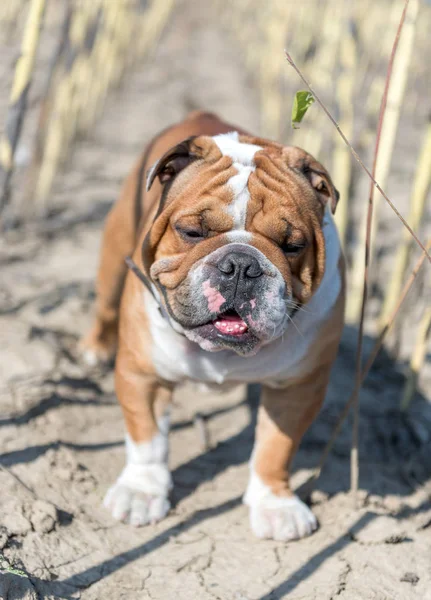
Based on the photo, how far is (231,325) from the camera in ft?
6.97

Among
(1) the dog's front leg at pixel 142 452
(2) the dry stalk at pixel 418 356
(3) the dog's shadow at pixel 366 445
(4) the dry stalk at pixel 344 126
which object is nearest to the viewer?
(1) the dog's front leg at pixel 142 452

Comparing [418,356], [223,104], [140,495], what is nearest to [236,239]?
[140,495]

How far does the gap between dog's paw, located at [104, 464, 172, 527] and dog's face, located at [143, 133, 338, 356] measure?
653 mm

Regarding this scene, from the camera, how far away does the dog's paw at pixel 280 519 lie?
251cm

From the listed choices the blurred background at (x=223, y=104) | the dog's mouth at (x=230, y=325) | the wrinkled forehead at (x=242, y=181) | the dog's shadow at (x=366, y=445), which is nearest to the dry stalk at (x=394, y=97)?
the blurred background at (x=223, y=104)

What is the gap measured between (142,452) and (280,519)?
506 millimetres

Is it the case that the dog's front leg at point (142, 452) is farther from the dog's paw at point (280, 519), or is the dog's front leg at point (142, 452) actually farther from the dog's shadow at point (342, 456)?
the dog's paw at point (280, 519)

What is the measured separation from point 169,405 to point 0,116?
14.5ft

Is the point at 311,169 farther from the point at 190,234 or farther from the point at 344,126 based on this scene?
the point at 344,126

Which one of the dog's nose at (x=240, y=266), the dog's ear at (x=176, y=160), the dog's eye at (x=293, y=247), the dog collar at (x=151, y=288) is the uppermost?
the dog's ear at (x=176, y=160)

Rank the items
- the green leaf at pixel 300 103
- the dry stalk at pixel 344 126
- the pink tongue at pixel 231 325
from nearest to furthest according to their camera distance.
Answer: the green leaf at pixel 300 103, the pink tongue at pixel 231 325, the dry stalk at pixel 344 126

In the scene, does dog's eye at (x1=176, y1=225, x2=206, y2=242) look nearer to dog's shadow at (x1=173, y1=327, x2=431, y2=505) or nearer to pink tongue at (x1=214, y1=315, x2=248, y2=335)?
pink tongue at (x1=214, y1=315, x2=248, y2=335)

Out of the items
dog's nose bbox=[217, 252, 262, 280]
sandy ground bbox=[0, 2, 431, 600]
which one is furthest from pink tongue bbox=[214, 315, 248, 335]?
sandy ground bbox=[0, 2, 431, 600]

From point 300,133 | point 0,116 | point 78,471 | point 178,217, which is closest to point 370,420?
point 78,471
